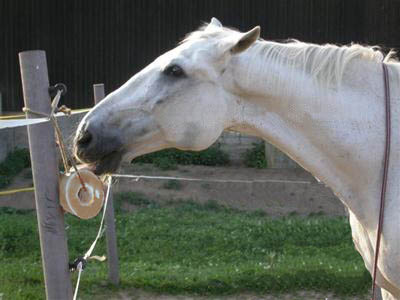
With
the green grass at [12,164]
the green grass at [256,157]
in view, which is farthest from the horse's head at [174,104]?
the green grass at [256,157]

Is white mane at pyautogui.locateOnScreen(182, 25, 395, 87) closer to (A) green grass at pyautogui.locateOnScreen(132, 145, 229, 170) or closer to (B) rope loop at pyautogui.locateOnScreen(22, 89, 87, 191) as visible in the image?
(B) rope loop at pyautogui.locateOnScreen(22, 89, 87, 191)

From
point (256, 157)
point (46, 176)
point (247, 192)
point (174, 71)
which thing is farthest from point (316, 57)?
point (256, 157)

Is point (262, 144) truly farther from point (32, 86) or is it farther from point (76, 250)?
point (32, 86)

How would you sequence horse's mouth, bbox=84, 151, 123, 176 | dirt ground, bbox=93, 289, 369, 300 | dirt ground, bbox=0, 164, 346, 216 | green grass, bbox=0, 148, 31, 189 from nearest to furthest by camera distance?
horse's mouth, bbox=84, 151, 123, 176 → dirt ground, bbox=93, 289, 369, 300 → dirt ground, bbox=0, 164, 346, 216 → green grass, bbox=0, 148, 31, 189

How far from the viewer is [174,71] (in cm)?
279

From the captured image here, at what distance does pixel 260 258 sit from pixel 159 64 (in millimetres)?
4156

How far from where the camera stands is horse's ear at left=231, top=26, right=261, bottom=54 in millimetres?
2668

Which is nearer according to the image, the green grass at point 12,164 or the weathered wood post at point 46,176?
the weathered wood post at point 46,176

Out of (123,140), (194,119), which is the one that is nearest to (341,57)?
Answer: (194,119)

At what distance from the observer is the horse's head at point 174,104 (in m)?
2.76

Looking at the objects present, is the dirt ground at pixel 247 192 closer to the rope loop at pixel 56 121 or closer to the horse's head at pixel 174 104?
the horse's head at pixel 174 104

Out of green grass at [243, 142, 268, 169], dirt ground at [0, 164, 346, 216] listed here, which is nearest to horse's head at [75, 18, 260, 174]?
dirt ground at [0, 164, 346, 216]

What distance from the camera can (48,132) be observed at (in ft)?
8.90

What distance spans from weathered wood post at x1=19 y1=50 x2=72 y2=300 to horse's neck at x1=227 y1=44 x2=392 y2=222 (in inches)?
29.4
